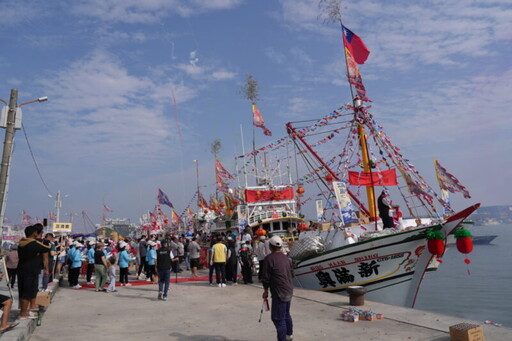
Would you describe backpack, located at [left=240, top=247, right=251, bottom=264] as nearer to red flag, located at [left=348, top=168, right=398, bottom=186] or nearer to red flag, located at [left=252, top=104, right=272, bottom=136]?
red flag, located at [left=348, top=168, right=398, bottom=186]

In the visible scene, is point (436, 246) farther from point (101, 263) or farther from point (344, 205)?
point (101, 263)

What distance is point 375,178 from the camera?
48.4 feet

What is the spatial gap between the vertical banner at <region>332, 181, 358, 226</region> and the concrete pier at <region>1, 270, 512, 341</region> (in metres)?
3.28

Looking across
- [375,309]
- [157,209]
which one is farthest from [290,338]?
[157,209]

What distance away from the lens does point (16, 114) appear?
10641 millimetres

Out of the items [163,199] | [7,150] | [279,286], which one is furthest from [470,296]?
[163,199]

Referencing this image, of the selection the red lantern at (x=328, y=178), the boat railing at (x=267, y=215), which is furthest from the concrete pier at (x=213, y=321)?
the boat railing at (x=267, y=215)

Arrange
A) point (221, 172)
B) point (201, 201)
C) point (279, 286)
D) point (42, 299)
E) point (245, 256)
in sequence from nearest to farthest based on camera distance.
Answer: point (279, 286), point (42, 299), point (245, 256), point (221, 172), point (201, 201)

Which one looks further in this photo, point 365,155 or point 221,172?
point 221,172

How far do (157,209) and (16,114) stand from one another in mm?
41067

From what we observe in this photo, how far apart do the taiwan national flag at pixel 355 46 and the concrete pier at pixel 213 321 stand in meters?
10.5

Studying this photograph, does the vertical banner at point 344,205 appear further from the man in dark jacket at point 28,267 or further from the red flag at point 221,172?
the red flag at point 221,172

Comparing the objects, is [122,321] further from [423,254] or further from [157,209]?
[157,209]

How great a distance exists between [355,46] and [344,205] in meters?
7.44
